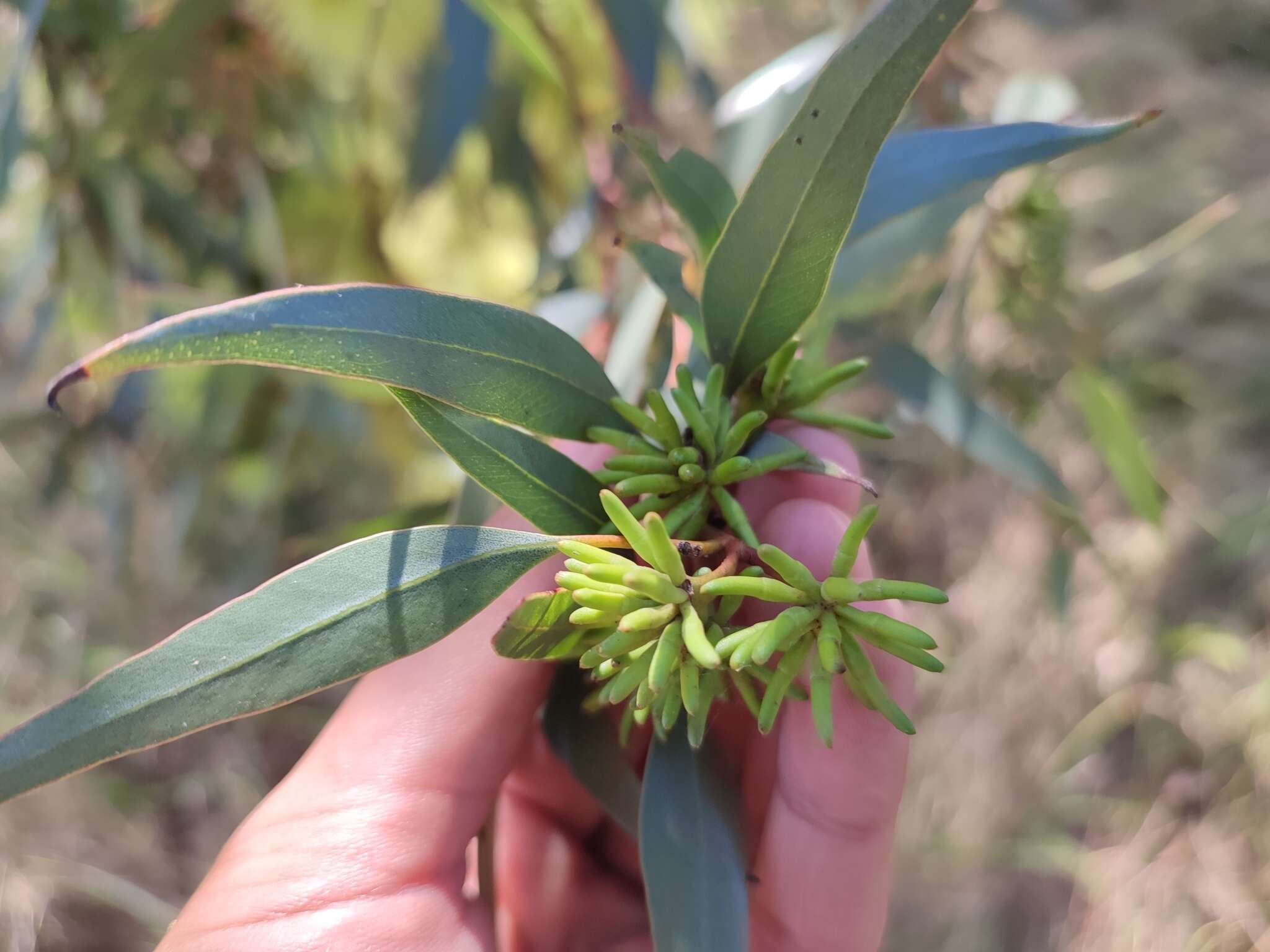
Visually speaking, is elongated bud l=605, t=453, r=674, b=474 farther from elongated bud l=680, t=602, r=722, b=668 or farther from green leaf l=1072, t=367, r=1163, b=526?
green leaf l=1072, t=367, r=1163, b=526

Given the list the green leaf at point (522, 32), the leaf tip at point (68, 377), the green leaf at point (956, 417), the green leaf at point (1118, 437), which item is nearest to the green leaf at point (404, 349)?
the leaf tip at point (68, 377)

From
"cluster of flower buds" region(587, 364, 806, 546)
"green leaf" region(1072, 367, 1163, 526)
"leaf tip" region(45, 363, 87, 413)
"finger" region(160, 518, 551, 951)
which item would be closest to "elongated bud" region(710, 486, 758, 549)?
"cluster of flower buds" region(587, 364, 806, 546)

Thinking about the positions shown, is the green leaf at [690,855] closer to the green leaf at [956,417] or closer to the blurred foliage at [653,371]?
the blurred foliage at [653,371]

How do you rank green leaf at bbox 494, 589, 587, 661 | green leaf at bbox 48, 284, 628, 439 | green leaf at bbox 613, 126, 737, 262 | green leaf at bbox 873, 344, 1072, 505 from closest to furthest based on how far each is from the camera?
green leaf at bbox 48, 284, 628, 439 → green leaf at bbox 494, 589, 587, 661 → green leaf at bbox 613, 126, 737, 262 → green leaf at bbox 873, 344, 1072, 505

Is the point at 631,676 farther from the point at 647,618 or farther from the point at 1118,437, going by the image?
the point at 1118,437

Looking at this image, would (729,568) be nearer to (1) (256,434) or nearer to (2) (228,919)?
(2) (228,919)

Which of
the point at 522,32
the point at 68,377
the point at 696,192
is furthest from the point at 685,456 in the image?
the point at 522,32
